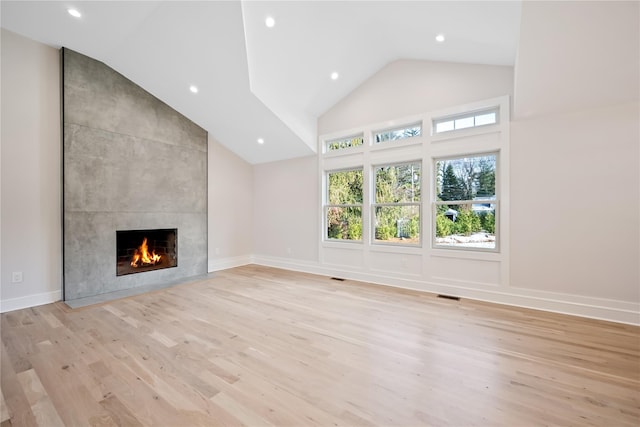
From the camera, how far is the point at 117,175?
163 inches

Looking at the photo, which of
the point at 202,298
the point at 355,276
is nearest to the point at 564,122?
the point at 355,276

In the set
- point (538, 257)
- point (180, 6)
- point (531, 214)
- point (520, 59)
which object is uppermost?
point (180, 6)

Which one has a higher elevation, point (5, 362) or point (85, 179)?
Result: point (85, 179)

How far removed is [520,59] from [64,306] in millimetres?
6122

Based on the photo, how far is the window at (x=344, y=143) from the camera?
4941 millimetres

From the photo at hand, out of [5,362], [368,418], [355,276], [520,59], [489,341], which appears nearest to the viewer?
[368,418]

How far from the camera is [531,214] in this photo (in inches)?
133

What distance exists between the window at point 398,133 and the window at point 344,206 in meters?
0.67

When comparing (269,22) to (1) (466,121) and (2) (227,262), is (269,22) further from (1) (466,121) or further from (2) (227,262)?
(2) (227,262)

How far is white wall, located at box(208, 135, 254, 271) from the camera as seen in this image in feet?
18.3

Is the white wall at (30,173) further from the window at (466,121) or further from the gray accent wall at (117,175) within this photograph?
the window at (466,121)

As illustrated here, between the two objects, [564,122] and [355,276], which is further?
[355,276]

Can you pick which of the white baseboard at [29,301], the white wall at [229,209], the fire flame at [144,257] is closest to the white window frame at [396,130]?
the white wall at [229,209]

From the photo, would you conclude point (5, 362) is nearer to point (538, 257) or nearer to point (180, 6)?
point (180, 6)
